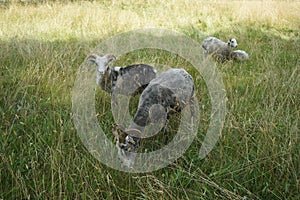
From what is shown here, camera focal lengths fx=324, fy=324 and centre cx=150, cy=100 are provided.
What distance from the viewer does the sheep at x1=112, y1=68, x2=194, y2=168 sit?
7.84 ft

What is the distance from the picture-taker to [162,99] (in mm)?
2787

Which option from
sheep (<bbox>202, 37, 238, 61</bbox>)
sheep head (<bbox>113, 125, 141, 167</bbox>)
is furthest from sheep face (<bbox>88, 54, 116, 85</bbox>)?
sheep (<bbox>202, 37, 238, 61</bbox>)

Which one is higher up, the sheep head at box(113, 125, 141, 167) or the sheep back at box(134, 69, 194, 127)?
the sheep back at box(134, 69, 194, 127)

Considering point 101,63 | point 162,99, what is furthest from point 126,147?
point 101,63

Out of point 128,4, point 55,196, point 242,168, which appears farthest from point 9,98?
point 128,4

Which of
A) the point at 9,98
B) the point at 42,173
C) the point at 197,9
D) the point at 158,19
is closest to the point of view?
the point at 42,173

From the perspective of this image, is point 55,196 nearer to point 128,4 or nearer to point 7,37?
point 7,37

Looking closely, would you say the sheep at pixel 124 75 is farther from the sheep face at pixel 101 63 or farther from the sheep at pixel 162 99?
the sheep at pixel 162 99

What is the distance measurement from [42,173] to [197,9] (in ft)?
25.2

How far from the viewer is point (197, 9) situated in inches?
356

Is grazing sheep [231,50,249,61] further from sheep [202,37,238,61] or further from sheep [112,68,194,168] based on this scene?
sheep [112,68,194,168]

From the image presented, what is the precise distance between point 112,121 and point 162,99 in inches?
23.4

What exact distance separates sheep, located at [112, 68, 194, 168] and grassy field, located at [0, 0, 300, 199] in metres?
0.22

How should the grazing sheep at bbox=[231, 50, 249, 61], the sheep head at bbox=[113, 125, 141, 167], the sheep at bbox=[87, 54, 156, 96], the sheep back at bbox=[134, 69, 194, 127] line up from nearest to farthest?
the sheep head at bbox=[113, 125, 141, 167] < the sheep back at bbox=[134, 69, 194, 127] < the sheep at bbox=[87, 54, 156, 96] < the grazing sheep at bbox=[231, 50, 249, 61]
